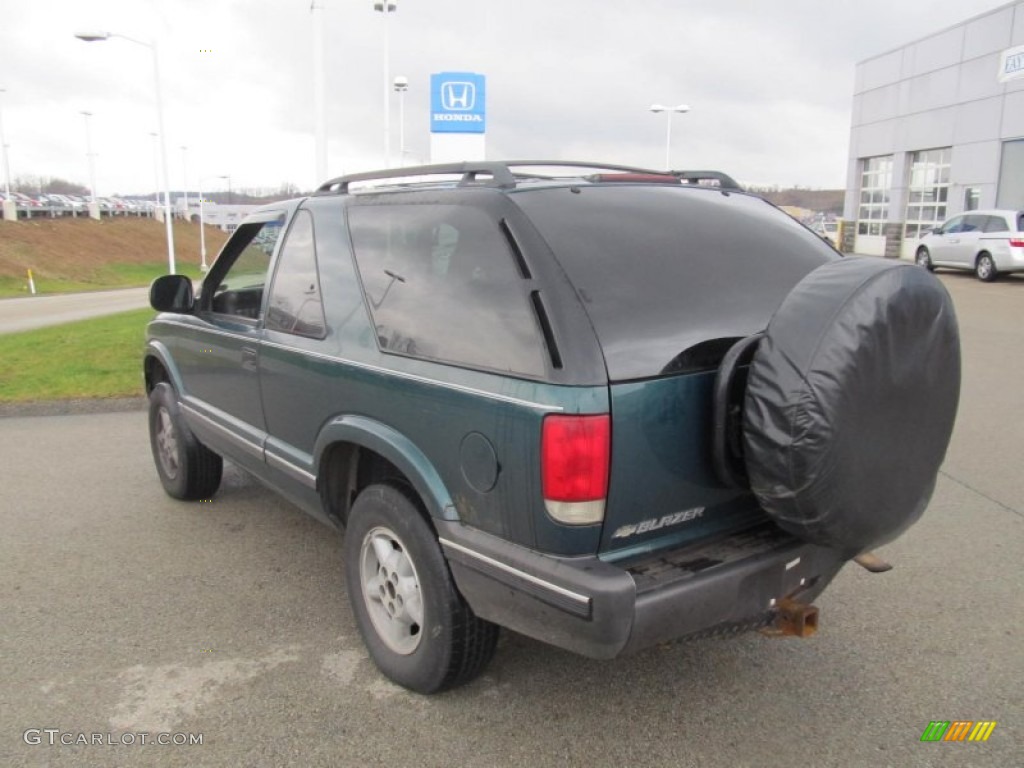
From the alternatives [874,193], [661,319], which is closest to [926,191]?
[874,193]

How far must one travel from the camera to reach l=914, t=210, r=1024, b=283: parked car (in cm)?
1891

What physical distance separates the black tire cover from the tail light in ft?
1.58

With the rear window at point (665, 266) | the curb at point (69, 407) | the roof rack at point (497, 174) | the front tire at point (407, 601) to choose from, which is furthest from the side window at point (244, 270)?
the curb at point (69, 407)

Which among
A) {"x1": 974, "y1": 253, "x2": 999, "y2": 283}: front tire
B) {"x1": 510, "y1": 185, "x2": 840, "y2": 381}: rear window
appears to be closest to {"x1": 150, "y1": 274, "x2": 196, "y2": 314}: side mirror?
{"x1": 510, "y1": 185, "x2": 840, "y2": 381}: rear window

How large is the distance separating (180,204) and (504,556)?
387 ft

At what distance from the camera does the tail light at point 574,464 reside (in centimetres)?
228

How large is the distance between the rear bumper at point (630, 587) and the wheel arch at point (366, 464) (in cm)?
13

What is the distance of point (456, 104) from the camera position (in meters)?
20.0

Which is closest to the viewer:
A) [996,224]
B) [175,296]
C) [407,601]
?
[407,601]

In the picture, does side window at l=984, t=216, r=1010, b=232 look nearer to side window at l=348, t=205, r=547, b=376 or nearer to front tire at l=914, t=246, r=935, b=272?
front tire at l=914, t=246, r=935, b=272

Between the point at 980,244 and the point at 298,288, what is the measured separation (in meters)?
20.9

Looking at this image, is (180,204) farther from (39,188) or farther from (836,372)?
(836,372)

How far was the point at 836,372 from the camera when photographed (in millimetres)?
2289

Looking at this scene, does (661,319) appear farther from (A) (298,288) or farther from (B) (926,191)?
(B) (926,191)
